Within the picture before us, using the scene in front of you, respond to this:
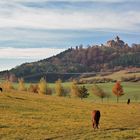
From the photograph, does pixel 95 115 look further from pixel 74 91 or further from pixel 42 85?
pixel 42 85

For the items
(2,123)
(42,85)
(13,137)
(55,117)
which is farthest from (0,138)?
(42,85)

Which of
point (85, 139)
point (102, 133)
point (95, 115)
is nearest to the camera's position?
point (85, 139)

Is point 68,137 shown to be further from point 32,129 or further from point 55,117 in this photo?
point 55,117

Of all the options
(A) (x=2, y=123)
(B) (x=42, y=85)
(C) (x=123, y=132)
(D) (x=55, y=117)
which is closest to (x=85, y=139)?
(C) (x=123, y=132)

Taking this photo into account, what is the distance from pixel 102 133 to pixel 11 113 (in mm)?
17645

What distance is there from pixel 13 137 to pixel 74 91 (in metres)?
111

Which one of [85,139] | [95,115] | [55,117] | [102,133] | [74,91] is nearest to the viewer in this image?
[85,139]

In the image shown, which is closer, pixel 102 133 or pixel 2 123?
pixel 102 133

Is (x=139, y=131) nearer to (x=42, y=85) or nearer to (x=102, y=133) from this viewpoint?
(x=102, y=133)

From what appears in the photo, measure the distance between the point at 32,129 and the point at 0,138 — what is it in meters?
4.97

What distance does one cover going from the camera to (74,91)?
144 metres

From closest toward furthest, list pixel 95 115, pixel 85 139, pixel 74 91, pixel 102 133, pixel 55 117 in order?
1. pixel 85 139
2. pixel 102 133
3. pixel 95 115
4. pixel 55 117
5. pixel 74 91

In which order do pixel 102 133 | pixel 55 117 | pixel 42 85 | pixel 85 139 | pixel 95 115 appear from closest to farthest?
pixel 85 139 < pixel 102 133 < pixel 95 115 < pixel 55 117 < pixel 42 85

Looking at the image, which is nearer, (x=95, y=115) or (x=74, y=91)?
(x=95, y=115)
